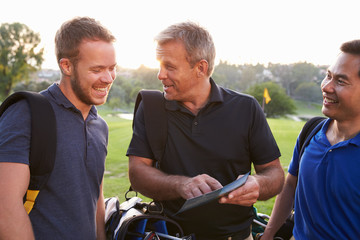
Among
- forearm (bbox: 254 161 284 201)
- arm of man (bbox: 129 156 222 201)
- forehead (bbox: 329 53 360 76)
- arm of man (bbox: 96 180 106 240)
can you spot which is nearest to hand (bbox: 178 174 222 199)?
arm of man (bbox: 129 156 222 201)

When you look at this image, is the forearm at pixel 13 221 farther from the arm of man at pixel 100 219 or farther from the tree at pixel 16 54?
the tree at pixel 16 54

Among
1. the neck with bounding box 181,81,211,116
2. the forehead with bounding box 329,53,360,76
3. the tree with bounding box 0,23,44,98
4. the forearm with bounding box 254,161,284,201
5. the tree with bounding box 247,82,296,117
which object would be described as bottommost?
the tree with bounding box 247,82,296,117

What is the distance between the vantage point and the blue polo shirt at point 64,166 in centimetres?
171

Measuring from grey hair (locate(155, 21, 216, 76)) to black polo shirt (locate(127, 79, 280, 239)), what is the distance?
13.8 inches

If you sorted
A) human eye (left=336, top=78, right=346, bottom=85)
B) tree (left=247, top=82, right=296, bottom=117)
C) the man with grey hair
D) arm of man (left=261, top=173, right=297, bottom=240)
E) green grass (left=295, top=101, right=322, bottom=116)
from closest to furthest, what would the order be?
human eye (left=336, top=78, right=346, bottom=85), the man with grey hair, arm of man (left=261, top=173, right=297, bottom=240), tree (left=247, top=82, right=296, bottom=117), green grass (left=295, top=101, right=322, bottom=116)

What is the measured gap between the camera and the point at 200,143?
2.35 meters

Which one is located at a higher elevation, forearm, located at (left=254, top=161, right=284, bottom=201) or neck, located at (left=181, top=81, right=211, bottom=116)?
neck, located at (left=181, top=81, right=211, bottom=116)

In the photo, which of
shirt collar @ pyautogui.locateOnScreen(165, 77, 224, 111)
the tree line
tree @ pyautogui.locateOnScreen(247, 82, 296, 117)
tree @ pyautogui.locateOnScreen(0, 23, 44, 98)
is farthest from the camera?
tree @ pyautogui.locateOnScreen(247, 82, 296, 117)

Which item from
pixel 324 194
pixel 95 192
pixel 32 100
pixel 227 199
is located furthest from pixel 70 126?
pixel 324 194

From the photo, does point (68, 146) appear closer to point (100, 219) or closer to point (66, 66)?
point (66, 66)

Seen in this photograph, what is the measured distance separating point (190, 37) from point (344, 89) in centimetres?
114

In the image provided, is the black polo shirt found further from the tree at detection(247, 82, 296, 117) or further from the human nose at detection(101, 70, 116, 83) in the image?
the tree at detection(247, 82, 296, 117)

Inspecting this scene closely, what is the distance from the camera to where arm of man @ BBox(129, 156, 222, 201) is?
1978 millimetres

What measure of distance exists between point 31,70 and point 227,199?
6662 centimetres
